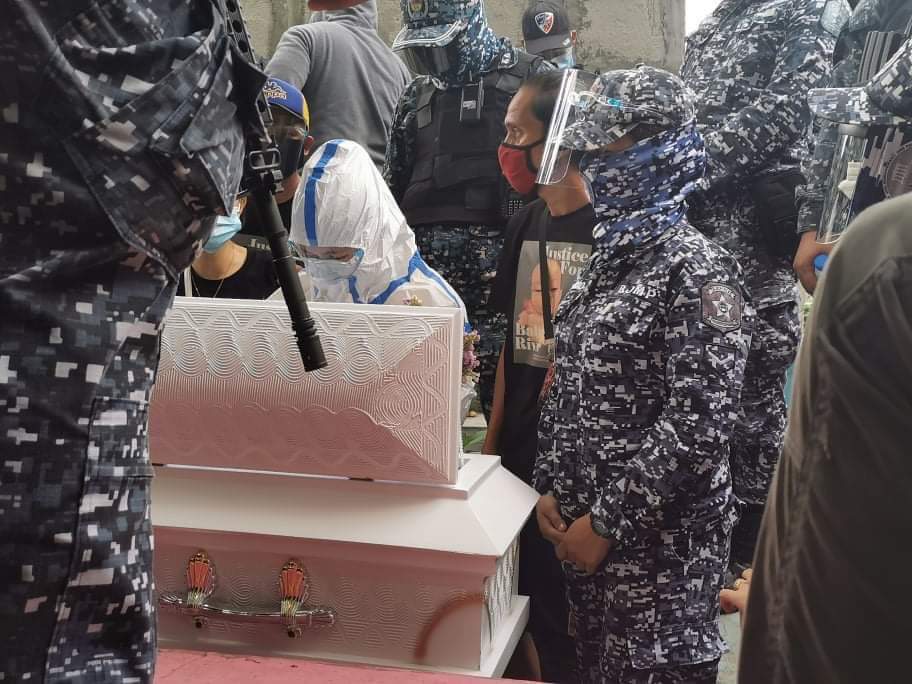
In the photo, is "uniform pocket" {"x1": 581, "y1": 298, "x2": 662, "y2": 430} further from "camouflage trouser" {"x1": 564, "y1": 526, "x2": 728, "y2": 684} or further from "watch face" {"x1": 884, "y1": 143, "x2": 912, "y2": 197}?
"watch face" {"x1": 884, "y1": 143, "x2": 912, "y2": 197}

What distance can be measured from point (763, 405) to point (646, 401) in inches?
34.3

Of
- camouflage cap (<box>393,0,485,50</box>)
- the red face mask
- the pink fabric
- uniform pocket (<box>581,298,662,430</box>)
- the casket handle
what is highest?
camouflage cap (<box>393,0,485,50</box>)

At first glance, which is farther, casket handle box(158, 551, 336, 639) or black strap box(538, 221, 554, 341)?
black strap box(538, 221, 554, 341)

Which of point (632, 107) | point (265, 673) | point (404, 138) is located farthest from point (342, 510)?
point (404, 138)

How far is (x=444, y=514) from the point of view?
1.79 m

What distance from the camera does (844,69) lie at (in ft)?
A: 7.39

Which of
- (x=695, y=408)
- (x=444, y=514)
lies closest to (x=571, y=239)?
(x=695, y=408)

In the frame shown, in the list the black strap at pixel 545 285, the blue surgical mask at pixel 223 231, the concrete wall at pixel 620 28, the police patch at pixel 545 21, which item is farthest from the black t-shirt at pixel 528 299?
the concrete wall at pixel 620 28

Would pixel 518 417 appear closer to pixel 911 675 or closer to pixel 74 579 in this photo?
pixel 74 579

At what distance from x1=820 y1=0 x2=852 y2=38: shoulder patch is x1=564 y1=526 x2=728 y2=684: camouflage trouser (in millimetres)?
1414

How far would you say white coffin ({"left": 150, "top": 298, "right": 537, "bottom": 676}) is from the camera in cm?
177

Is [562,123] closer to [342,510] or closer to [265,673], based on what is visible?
[342,510]

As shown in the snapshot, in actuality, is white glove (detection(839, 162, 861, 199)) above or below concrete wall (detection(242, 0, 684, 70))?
below

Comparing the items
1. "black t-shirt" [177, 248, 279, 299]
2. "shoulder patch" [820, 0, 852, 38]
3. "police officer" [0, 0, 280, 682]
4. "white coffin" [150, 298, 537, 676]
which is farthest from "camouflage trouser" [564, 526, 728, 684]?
"shoulder patch" [820, 0, 852, 38]
